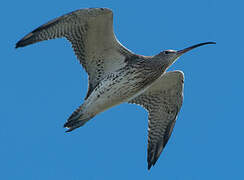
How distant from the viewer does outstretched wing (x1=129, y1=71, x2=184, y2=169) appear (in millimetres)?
13570

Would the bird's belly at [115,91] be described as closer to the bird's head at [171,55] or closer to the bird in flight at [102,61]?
the bird in flight at [102,61]

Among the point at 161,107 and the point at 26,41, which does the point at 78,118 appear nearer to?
the point at 26,41

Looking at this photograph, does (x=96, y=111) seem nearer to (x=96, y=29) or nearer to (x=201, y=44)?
(x=96, y=29)

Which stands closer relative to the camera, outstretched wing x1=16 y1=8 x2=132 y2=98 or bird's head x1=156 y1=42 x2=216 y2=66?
→ outstretched wing x1=16 y1=8 x2=132 y2=98

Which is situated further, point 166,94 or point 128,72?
point 166,94

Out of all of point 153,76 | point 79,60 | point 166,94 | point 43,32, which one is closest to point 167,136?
point 166,94

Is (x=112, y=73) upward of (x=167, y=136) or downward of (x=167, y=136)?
upward

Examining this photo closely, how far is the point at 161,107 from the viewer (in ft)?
45.8

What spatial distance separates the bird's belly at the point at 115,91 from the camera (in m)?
12.3

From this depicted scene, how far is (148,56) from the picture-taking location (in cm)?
1269

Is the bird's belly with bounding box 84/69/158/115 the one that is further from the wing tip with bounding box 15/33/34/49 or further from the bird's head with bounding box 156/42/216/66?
the wing tip with bounding box 15/33/34/49

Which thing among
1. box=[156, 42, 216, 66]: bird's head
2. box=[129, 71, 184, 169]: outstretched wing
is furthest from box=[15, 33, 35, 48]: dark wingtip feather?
box=[129, 71, 184, 169]: outstretched wing

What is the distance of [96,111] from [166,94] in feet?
6.91

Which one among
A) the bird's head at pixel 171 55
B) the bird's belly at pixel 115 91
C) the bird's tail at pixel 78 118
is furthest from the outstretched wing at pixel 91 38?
the bird's head at pixel 171 55
